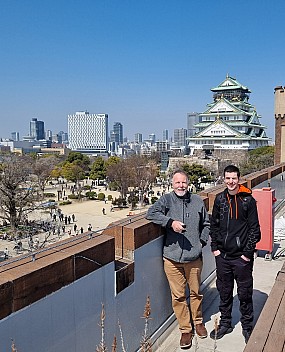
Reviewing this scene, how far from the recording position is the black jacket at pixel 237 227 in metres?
2.89

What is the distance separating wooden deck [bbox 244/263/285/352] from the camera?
1621mm

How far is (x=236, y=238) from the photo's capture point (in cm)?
291

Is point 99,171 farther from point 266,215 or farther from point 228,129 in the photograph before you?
point 266,215

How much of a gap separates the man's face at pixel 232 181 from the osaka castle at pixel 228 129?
54056 mm

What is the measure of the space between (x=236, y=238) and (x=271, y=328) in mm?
1134

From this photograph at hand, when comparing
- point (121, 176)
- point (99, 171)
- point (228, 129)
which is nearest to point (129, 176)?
point (121, 176)

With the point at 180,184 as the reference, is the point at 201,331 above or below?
below

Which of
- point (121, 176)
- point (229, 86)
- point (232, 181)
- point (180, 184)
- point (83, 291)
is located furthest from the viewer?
point (229, 86)

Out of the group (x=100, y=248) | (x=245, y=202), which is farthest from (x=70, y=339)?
(x=245, y=202)

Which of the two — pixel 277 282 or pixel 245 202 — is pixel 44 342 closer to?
pixel 277 282

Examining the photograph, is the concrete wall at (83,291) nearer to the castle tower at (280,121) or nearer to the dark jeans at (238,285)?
the dark jeans at (238,285)

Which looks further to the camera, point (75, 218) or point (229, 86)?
point (229, 86)

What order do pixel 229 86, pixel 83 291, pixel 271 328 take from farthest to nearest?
1. pixel 229 86
2. pixel 83 291
3. pixel 271 328

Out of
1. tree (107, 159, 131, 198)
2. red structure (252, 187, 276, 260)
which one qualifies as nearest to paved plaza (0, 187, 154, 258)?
tree (107, 159, 131, 198)
